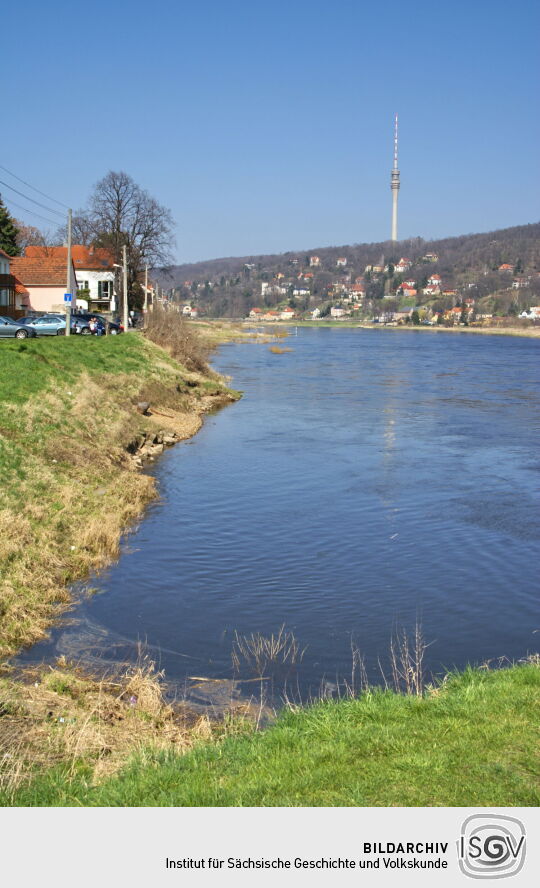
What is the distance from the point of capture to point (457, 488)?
932 inches

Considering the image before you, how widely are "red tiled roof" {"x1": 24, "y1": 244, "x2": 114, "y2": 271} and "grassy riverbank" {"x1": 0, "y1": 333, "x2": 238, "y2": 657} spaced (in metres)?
46.3

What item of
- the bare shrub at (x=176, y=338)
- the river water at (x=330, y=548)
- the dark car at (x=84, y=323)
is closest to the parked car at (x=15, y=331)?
the dark car at (x=84, y=323)

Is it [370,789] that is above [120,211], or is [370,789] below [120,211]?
below

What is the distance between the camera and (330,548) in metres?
18.0

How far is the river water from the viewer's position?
517 inches

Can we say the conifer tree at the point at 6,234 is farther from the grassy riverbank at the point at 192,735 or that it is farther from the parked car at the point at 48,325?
the grassy riverbank at the point at 192,735

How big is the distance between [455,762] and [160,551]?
11.9 m

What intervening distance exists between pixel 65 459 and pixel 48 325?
101ft

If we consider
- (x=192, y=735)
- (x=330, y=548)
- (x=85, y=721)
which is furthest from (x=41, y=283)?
(x=192, y=735)
